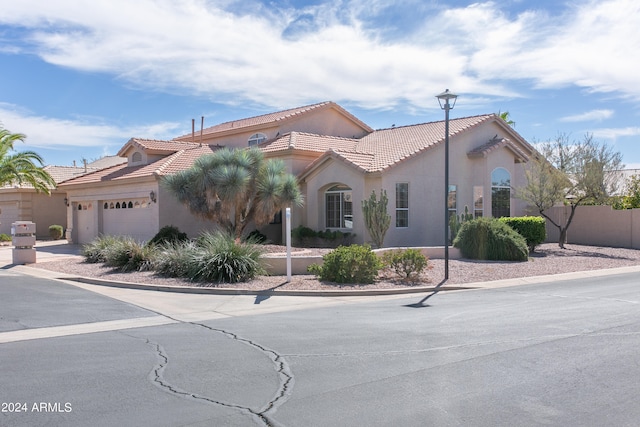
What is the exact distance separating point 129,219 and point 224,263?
13400 mm

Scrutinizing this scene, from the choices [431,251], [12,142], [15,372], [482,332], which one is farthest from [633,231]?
[12,142]

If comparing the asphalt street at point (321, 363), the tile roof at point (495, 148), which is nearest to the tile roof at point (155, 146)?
the tile roof at point (495, 148)

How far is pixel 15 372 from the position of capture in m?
7.32

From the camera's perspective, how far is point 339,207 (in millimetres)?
25984

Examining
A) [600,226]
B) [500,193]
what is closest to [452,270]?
[500,193]

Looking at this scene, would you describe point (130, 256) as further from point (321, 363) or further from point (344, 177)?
point (321, 363)

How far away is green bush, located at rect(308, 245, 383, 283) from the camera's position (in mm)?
16328

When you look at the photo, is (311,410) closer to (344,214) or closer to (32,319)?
(32,319)

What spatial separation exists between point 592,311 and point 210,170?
1426 centimetres

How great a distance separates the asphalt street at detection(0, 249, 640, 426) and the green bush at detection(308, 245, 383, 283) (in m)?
2.90

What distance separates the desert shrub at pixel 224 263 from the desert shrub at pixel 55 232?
876 inches

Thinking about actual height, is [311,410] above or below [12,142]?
below

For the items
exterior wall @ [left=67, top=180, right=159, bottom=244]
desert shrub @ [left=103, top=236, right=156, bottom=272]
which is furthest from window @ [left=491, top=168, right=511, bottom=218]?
desert shrub @ [left=103, top=236, right=156, bottom=272]

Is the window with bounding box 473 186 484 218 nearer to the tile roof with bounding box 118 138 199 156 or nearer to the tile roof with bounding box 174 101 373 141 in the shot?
the tile roof with bounding box 174 101 373 141
